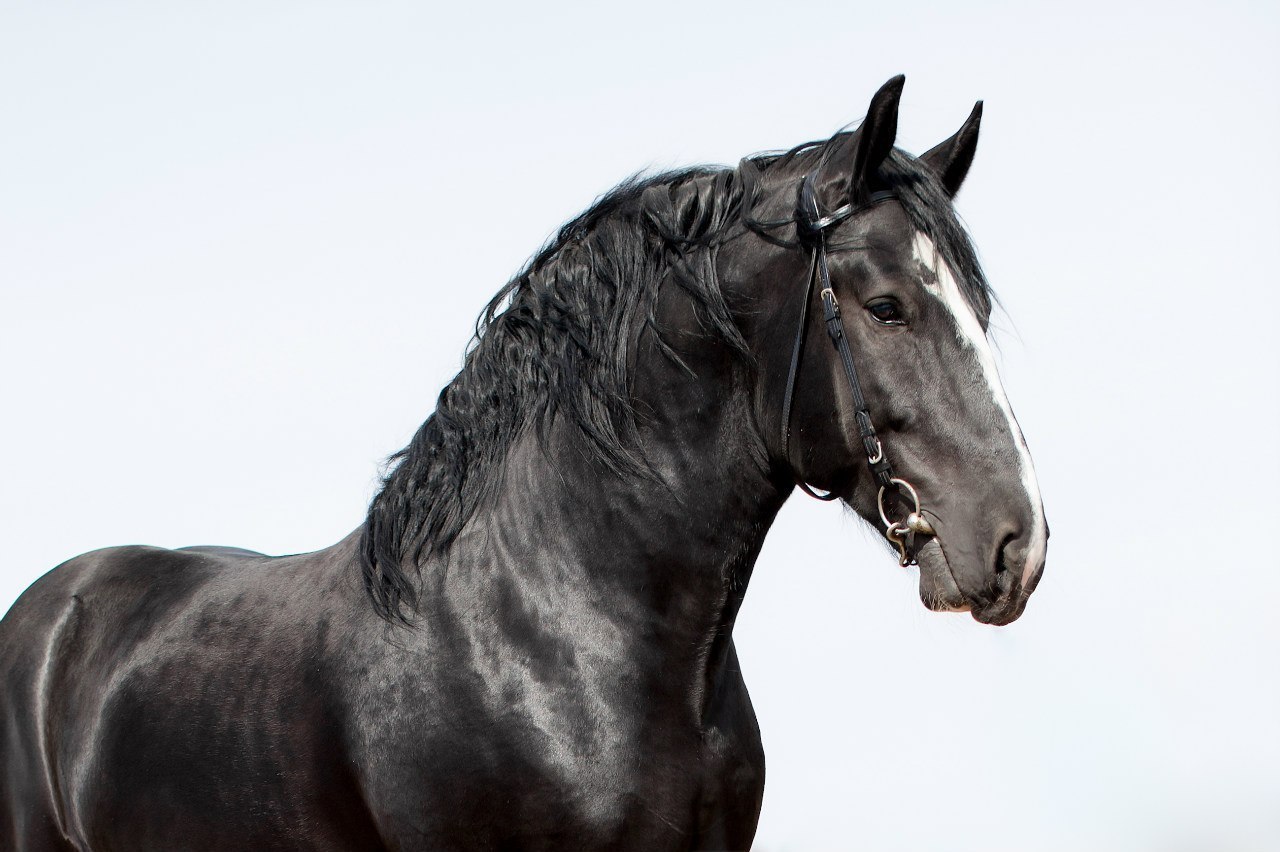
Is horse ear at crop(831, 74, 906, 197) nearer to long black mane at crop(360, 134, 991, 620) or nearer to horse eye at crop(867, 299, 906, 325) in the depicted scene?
long black mane at crop(360, 134, 991, 620)

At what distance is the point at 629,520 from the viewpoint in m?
3.66

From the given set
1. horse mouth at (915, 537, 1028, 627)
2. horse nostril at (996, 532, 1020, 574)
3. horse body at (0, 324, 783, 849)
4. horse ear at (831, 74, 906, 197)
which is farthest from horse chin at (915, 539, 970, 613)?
horse ear at (831, 74, 906, 197)

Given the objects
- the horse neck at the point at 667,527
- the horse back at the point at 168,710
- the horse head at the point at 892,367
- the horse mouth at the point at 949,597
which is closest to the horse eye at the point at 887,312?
the horse head at the point at 892,367

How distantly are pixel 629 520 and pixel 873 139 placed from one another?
1.24 m

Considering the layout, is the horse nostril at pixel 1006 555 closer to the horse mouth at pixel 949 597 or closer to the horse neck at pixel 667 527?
the horse mouth at pixel 949 597

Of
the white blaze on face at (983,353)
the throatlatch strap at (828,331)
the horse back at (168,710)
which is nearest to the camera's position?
the white blaze on face at (983,353)

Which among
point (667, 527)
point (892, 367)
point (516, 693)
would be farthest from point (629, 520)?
point (892, 367)

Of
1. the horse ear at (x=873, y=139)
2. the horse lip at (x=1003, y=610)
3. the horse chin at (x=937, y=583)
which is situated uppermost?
the horse ear at (x=873, y=139)

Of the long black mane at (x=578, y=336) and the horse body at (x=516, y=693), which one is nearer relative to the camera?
the horse body at (x=516, y=693)

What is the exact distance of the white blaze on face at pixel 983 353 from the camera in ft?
10.5

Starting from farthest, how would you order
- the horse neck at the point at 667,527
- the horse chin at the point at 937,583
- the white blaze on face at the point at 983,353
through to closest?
1. the horse neck at the point at 667,527
2. the horse chin at the point at 937,583
3. the white blaze on face at the point at 983,353

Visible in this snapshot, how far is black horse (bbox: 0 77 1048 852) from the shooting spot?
11.1 ft

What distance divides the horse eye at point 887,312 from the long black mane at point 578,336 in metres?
0.27

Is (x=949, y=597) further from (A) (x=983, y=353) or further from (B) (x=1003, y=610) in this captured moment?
(A) (x=983, y=353)
